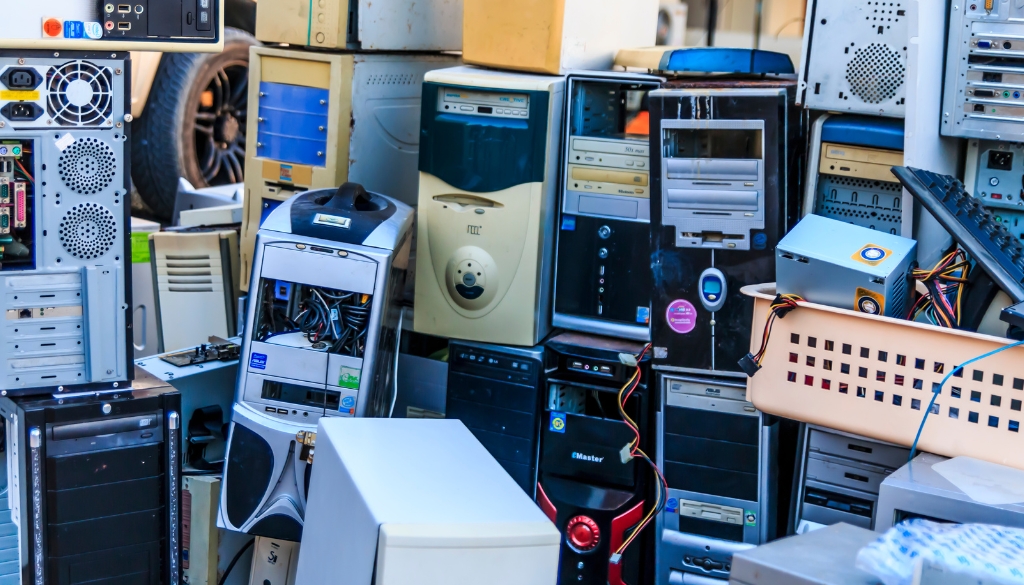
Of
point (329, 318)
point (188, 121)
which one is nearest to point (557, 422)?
point (329, 318)

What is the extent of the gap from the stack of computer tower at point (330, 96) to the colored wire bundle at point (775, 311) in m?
1.61

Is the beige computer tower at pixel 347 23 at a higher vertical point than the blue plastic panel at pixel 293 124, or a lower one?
higher

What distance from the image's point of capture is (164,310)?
377 centimetres

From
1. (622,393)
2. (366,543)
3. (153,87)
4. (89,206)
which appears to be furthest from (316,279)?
(153,87)

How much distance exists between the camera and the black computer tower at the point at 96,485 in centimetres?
251

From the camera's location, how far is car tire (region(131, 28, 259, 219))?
200 inches

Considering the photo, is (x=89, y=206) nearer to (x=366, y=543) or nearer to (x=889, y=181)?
(x=366, y=543)

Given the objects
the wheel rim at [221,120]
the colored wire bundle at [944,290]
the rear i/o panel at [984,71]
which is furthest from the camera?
the wheel rim at [221,120]

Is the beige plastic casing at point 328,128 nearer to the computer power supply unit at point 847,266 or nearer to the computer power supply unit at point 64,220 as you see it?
the computer power supply unit at point 64,220

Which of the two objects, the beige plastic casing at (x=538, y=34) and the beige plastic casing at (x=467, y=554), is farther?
the beige plastic casing at (x=538, y=34)

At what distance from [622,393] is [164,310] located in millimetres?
1770

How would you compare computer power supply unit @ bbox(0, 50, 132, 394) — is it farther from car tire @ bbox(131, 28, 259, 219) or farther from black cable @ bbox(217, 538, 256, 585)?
car tire @ bbox(131, 28, 259, 219)

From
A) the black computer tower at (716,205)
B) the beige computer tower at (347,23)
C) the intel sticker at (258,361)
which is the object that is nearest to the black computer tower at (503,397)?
the black computer tower at (716,205)

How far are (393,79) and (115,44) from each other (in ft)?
4.00
